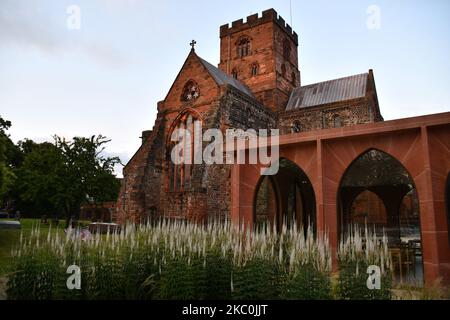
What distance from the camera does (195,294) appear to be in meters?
5.34

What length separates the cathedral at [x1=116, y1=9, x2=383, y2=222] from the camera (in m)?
19.4

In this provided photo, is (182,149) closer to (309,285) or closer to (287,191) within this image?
(287,191)

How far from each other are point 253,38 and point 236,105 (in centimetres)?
1578

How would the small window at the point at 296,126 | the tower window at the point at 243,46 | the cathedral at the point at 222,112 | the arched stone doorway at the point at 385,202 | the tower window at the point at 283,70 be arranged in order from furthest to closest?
the tower window at the point at 243,46, the tower window at the point at 283,70, the small window at the point at 296,126, the cathedral at the point at 222,112, the arched stone doorway at the point at 385,202

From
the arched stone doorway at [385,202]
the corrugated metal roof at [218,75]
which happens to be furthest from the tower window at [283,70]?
the arched stone doorway at [385,202]

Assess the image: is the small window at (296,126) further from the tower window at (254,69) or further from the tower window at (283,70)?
the tower window at (254,69)

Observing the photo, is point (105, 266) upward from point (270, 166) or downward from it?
downward

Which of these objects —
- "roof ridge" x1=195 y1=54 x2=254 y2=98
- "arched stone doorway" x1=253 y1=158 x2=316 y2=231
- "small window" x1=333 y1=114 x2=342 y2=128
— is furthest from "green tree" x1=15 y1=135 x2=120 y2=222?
→ "small window" x1=333 y1=114 x2=342 y2=128

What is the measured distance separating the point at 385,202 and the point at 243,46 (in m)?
23.8

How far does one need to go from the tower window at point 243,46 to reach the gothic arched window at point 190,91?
13.7 meters

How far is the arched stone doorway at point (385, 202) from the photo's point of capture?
36.8 ft

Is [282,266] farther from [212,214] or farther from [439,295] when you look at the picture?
[212,214]
